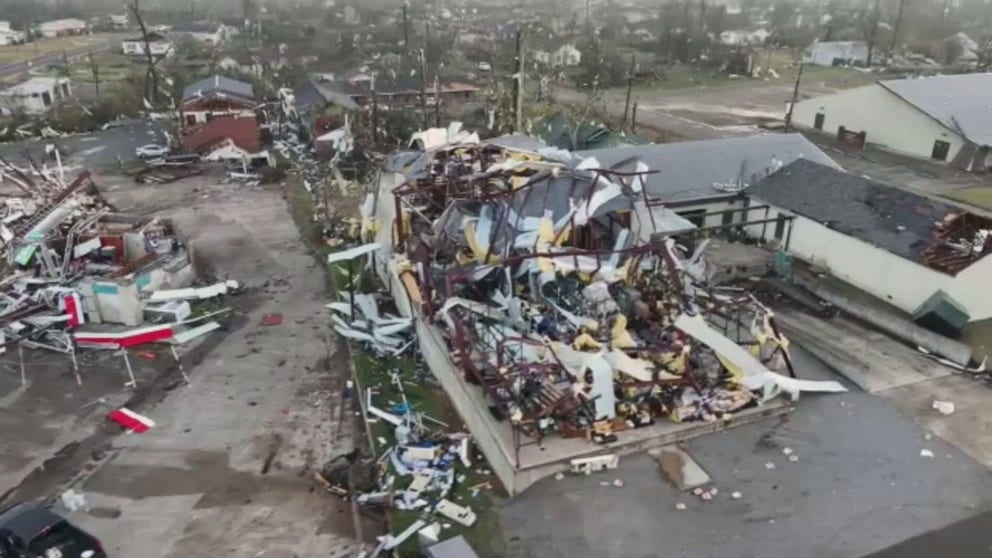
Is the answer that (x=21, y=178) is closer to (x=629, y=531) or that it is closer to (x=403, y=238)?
(x=403, y=238)

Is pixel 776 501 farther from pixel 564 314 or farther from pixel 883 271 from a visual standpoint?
pixel 883 271

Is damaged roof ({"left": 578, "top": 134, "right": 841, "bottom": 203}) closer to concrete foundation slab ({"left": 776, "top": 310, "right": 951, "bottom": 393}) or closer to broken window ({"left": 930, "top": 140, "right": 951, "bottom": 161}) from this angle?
concrete foundation slab ({"left": 776, "top": 310, "right": 951, "bottom": 393})

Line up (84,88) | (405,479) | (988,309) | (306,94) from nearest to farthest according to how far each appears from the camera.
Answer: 1. (405,479)
2. (988,309)
3. (306,94)
4. (84,88)

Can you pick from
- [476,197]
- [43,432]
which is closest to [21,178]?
[43,432]

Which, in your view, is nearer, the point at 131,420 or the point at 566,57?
the point at 131,420

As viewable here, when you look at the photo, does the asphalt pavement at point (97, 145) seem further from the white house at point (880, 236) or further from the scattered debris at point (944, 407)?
the scattered debris at point (944, 407)

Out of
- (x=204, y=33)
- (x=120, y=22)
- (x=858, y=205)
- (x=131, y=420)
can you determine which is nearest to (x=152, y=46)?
(x=204, y=33)
